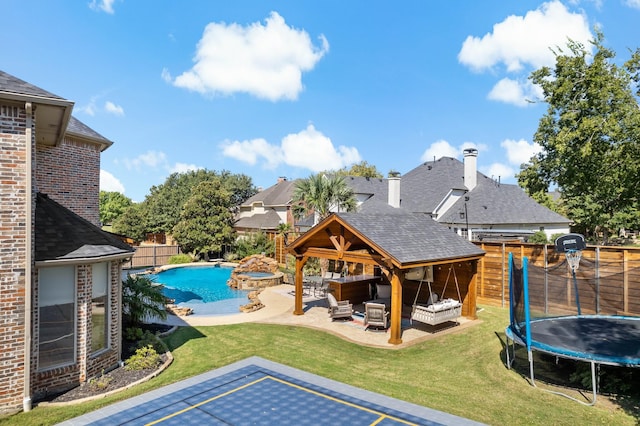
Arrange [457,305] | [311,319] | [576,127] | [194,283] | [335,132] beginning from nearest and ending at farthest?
1. [457,305]
2. [311,319]
3. [576,127]
4. [194,283]
5. [335,132]

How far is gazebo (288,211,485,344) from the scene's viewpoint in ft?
41.4

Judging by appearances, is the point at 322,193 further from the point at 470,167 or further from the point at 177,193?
the point at 177,193

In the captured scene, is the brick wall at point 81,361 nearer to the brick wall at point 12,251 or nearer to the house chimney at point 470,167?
the brick wall at point 12,251

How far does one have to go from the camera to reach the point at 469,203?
30.8 meters

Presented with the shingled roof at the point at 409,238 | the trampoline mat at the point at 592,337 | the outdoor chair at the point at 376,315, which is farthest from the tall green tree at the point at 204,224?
the trampoline mat at the point at 592,337

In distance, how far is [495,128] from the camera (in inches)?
1258

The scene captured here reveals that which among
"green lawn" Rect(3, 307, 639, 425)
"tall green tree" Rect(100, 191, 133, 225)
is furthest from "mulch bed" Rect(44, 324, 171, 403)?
"tall green tree" Rect(100, 191, 133, 225)

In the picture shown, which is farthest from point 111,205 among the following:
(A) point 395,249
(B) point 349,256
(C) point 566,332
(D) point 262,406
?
(C) point 566,332

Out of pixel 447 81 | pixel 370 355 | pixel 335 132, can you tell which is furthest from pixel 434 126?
pixel 370 355

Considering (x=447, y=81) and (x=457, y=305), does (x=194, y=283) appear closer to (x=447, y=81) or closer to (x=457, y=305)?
(x=457, y=305)

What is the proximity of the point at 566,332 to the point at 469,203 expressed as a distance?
20.8 meters

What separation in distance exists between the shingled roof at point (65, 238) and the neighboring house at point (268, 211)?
2951cm

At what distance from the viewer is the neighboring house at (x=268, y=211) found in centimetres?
4309

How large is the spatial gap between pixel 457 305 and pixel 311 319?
5628 millimetres
